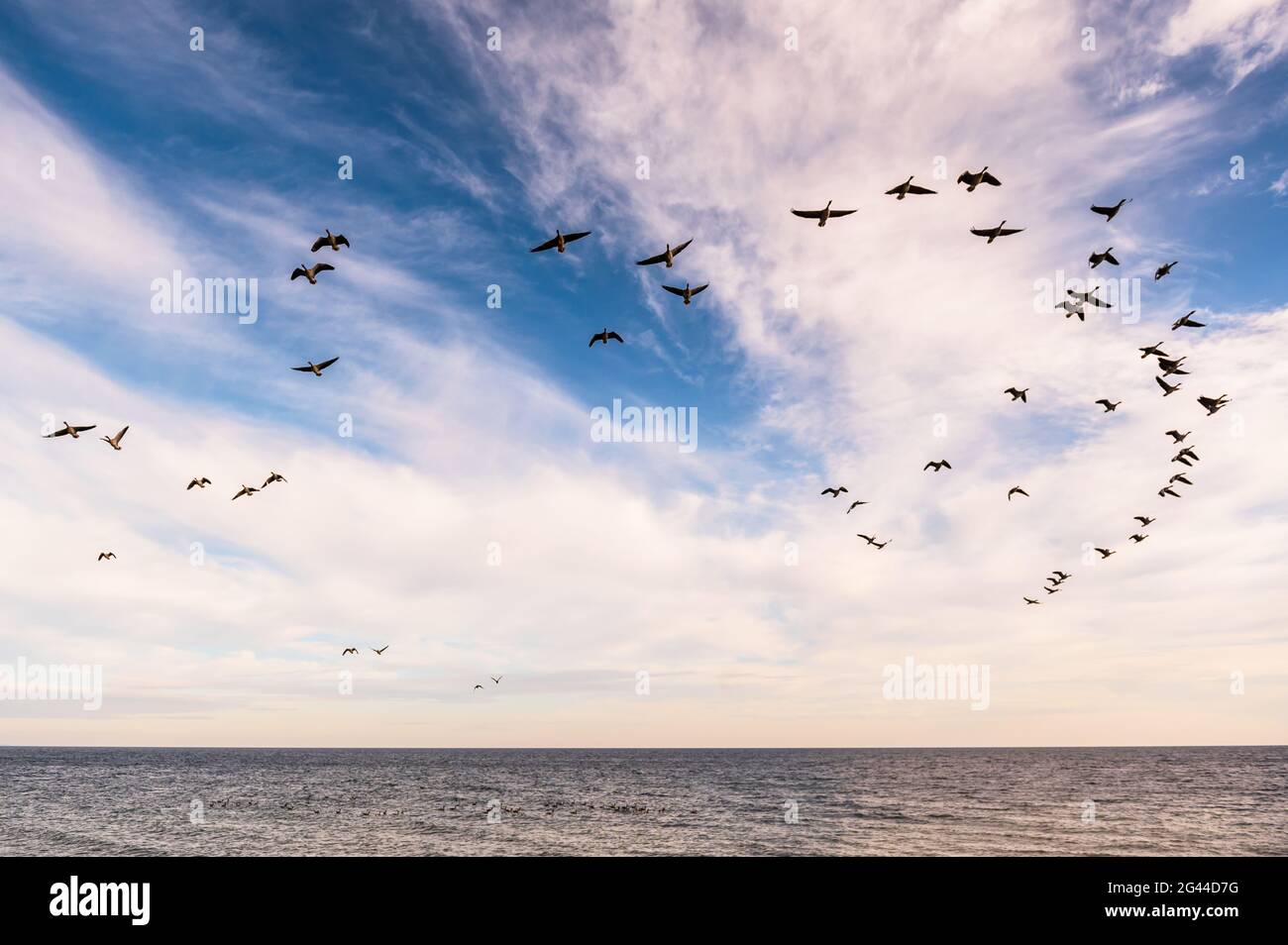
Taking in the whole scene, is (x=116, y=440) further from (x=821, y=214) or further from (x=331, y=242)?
(x=821, y=214)

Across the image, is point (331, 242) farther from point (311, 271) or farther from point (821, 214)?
point (821, 214)

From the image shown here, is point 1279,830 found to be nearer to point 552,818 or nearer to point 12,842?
point 552,818

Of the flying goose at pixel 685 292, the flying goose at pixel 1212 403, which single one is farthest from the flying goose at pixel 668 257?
the flying goose at pixel 1212 403

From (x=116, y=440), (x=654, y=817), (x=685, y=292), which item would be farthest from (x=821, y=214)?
(x=654, y=817)

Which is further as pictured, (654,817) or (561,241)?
(654,817)

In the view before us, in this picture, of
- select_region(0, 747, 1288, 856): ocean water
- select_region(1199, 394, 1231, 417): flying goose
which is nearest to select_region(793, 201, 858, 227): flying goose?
select_region(1199, 394, 1231, 417): flying goose

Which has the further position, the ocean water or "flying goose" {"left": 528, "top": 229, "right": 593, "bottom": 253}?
the ocean water

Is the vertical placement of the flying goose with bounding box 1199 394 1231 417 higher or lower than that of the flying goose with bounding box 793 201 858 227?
lower

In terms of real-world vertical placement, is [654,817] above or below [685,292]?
below

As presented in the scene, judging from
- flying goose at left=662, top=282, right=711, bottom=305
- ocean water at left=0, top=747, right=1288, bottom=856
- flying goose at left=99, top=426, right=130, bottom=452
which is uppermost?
flying goose at left=662, top=282, right=711, bottom=305

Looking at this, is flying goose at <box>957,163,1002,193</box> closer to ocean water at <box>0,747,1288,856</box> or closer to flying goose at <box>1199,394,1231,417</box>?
flying goose at <box>1199,394,1231,417</box>
